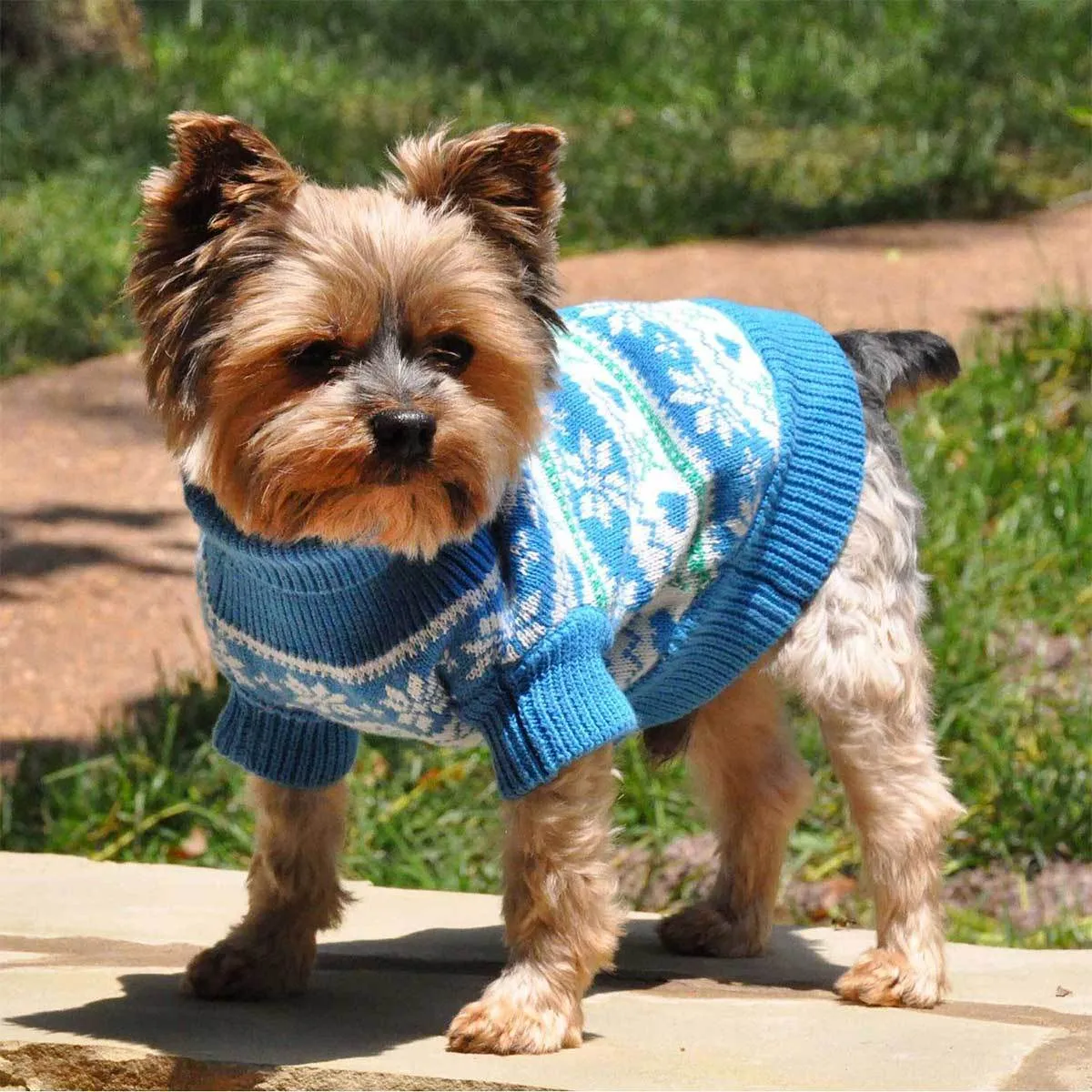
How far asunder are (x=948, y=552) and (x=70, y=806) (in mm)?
2861

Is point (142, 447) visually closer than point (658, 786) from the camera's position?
No

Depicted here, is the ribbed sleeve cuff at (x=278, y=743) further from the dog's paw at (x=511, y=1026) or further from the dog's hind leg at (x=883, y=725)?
the dog's hind leg at (x=883, y=725)

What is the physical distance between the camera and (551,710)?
3.39m

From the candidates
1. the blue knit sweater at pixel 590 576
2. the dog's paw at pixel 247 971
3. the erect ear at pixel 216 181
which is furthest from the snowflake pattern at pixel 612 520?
the erect ear at pixel 216 181

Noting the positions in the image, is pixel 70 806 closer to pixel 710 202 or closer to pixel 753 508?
pixel 753 508

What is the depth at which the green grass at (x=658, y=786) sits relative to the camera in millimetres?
5316

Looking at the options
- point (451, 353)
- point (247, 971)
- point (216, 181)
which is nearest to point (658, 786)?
point (247, 971)

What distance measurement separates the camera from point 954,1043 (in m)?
3.47

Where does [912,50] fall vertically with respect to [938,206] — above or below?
above

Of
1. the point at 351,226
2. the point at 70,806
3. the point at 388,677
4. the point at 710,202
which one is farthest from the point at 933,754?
the point at 710,202

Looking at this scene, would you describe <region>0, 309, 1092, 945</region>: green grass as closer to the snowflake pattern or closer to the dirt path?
the dirt path

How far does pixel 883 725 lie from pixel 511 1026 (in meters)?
1.11

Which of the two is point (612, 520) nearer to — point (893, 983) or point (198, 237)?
point (198, 237)

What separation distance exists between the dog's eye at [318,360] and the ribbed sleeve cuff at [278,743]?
748 millimetres
